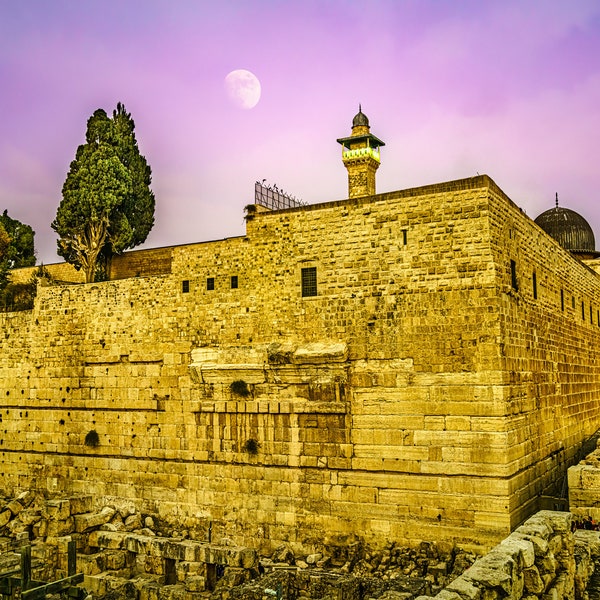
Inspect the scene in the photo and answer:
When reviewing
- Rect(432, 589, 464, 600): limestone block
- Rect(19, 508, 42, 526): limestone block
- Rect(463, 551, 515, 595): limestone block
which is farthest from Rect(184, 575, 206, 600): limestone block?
Rect(432, 589, 464, 600): limestone block

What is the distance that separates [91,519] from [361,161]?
15749 mm

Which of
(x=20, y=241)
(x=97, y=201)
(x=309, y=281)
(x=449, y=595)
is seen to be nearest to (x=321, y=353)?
(x=309, y=281)

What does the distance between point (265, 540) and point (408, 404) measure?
352 centimetres

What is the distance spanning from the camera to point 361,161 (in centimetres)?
2400

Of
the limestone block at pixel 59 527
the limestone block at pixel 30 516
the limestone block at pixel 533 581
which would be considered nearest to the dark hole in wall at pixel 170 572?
the limestone block at pixel 59 527

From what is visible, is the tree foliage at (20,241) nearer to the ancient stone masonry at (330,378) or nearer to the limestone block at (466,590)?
the ancient stone masonry at (330,378)

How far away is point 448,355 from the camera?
33.7ft

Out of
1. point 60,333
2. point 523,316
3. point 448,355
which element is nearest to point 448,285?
point 448,355

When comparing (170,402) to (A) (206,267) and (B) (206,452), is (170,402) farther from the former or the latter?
(A) (206,267)

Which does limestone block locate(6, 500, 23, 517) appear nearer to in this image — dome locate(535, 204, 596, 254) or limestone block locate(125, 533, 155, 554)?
limestone block locate(125, 533, 155, 554)

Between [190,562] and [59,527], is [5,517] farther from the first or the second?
[190,562]

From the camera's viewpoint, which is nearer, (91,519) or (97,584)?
(97,584)

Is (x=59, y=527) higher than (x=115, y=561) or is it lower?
higher

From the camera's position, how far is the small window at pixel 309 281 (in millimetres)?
11555
